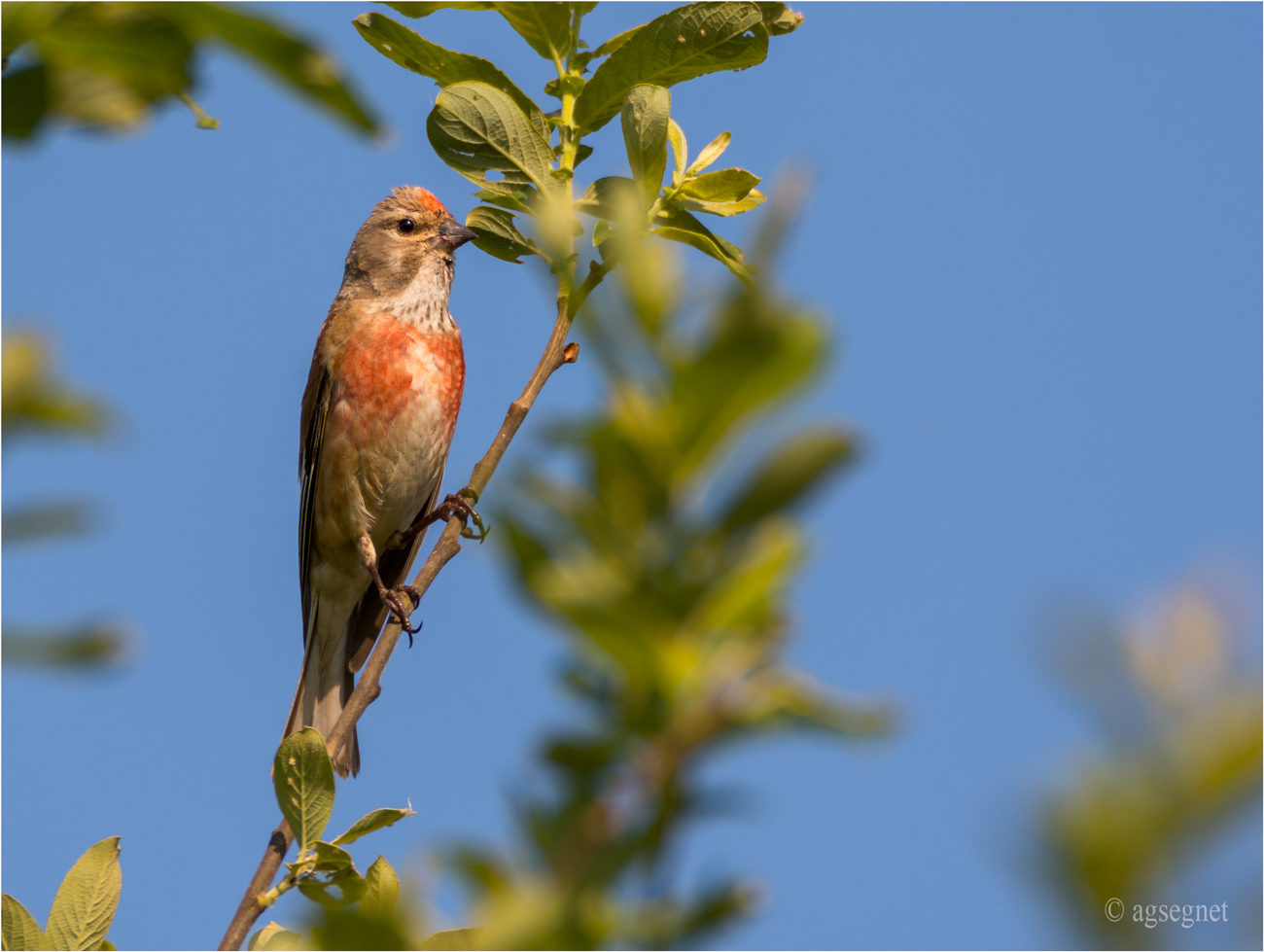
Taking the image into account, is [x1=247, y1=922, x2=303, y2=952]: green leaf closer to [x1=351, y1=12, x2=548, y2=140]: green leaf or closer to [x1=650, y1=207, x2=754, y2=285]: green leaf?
[x1=650, y1=207, x2=754, y2=285]: green leaf

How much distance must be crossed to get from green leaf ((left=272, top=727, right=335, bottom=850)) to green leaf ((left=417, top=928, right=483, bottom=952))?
88 cm

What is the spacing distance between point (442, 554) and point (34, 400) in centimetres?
205

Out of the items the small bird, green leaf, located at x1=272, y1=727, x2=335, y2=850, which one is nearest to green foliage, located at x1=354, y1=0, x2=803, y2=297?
green leaf, located at x1=272, y1=727, x2=335, y2=850

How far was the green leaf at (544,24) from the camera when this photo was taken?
3182 millimetres

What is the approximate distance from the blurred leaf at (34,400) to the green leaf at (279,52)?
1.17 ft

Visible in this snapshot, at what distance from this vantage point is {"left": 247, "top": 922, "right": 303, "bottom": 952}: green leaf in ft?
7.59

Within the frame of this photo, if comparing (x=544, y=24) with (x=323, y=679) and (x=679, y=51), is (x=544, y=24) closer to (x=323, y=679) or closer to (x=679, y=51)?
(x=679, y=51)

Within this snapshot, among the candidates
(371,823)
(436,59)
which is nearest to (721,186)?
(436,59)

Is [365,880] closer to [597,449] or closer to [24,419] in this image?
[24,419]

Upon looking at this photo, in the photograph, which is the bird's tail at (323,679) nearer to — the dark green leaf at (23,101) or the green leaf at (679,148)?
the green leaf at (679,148)

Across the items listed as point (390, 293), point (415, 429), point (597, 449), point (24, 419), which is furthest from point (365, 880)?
point (390, 293)

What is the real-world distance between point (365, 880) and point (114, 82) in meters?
1.60

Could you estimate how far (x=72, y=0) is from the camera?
1.38m

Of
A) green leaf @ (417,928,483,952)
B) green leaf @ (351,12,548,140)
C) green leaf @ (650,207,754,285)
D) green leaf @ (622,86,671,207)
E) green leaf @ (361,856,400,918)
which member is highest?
green leaf @ (351,12,548,140)
